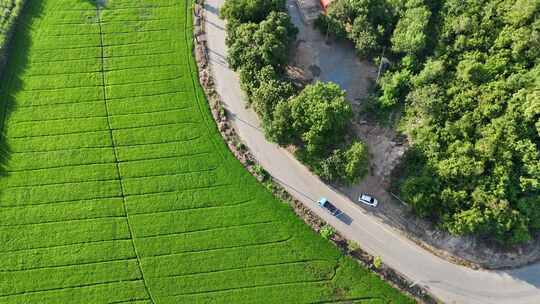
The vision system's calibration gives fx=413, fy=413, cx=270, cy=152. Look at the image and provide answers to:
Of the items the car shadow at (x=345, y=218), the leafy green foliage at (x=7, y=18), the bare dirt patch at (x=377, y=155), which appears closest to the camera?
the bare dirt patch at (x=377, y=155)

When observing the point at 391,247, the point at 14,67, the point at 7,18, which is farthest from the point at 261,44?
the point at 7,18

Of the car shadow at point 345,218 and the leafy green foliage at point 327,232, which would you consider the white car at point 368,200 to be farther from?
the leafy green foliage at point 327,232

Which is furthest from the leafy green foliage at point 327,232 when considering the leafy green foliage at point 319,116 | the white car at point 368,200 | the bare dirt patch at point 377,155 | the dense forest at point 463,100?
the dense forest at point 463,100

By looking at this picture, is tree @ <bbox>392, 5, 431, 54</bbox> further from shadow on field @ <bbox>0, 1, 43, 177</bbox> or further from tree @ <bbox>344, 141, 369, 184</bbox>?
shadow on field @ <bbox>0, 1, 43, 177</bbox>

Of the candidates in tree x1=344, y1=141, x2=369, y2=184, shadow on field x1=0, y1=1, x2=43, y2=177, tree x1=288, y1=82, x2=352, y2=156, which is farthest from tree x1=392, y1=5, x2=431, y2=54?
shadow on field x1=0, y1=1, x2=43, y2=177

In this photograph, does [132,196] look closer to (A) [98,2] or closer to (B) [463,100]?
(A) [98,2]

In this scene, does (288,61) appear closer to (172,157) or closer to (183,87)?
(183,87)
